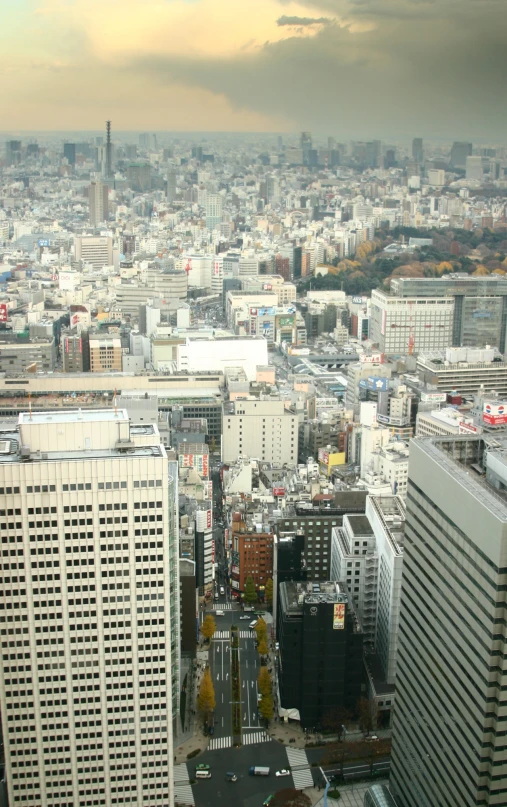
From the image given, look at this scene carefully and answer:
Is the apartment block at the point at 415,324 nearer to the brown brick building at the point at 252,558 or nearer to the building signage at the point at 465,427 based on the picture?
the building signage at the point at 465,427

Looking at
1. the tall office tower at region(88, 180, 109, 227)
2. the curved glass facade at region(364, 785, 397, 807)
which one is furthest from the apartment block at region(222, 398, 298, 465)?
the tall office tower at region(88, 180, 109, 227)

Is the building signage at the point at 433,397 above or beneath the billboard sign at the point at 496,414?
beneath

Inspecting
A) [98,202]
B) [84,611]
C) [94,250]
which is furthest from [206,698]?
[98,202]

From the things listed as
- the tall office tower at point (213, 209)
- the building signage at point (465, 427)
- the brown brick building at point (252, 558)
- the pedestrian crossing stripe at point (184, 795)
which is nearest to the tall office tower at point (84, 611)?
the pedestrian crossing stripe at point (184, 795)

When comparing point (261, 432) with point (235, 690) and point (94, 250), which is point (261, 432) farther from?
point (94, 250)

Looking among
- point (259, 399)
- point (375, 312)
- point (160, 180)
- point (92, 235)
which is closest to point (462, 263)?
point (375, 312)

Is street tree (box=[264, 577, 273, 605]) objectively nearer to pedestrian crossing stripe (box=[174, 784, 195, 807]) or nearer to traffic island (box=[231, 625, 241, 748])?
traffic island (box=[231, 625, 241, 748])
